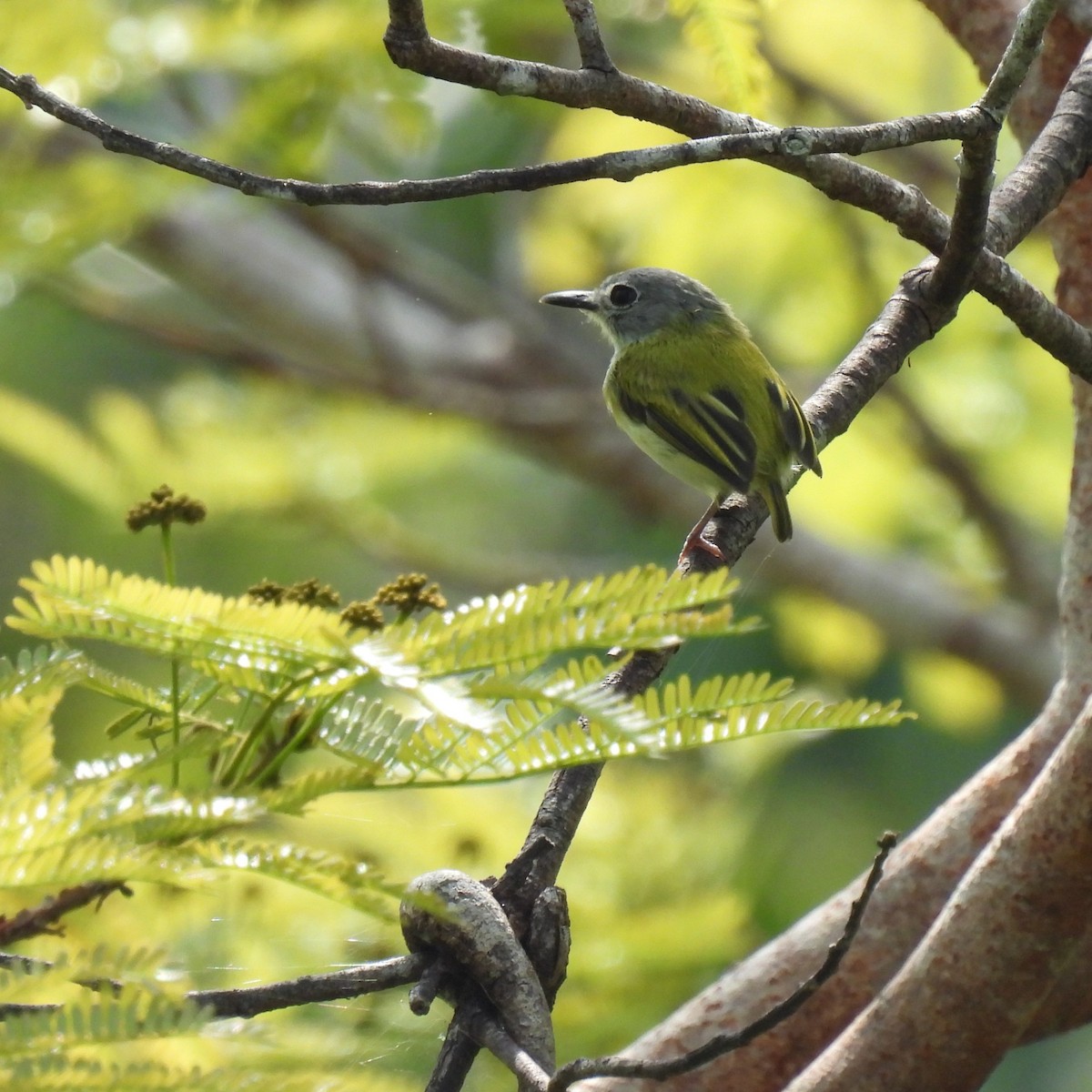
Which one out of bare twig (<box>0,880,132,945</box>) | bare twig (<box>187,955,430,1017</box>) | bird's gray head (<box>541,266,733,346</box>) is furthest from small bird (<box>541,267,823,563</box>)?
bare twig (<box>0,880,132,945</box>)

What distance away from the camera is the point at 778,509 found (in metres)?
3.08

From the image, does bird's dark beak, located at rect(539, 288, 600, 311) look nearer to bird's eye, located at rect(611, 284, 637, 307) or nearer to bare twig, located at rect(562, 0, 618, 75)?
bird's eye, located at rect(611, 284, 637, 307)

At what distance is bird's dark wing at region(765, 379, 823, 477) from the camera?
2.63 meters

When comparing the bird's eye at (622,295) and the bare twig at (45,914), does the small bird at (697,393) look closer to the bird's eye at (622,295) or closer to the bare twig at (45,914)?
the bird's eye at (622,295)

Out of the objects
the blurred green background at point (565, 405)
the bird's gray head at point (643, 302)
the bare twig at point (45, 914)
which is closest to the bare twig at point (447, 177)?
the bare twig at point (45, 914)

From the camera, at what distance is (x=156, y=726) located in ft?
5.15

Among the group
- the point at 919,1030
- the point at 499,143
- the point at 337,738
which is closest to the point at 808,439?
the point at 919,1030

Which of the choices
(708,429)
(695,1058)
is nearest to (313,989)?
(695,1058)

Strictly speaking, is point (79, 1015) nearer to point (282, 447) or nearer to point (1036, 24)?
point (1036, 24)

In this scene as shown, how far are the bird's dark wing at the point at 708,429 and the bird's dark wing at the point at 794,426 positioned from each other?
87mm

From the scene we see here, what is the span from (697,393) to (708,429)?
25 centimetres

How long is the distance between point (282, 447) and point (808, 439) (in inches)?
129

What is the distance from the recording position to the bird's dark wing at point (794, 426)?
263 centimetres

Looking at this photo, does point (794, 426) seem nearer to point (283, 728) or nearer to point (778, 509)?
point (778, 509)
